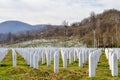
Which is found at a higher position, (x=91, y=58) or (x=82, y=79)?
(x=91, y=58)

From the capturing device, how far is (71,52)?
1096 inches

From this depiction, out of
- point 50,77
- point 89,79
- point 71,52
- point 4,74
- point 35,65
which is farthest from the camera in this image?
Result: point 71,52

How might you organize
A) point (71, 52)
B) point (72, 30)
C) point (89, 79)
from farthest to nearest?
point (72, 30)
point (71, 52)
point (89, 79)

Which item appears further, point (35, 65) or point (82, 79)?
point (35, 65)

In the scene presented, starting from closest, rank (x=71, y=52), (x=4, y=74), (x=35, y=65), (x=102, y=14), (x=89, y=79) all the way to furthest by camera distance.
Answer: (x=89, y=79) < (x=4, y=74) < (x=35, y=65) < (x=71, y=52) < (x=102, y=14)

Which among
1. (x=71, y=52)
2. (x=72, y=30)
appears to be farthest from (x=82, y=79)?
(x=72, y=30)

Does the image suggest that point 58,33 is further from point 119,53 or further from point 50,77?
point 50,77

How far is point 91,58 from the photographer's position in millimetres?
15086

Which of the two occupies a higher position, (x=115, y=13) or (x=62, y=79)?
(x=115, y=13)

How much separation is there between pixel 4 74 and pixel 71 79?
4.73m

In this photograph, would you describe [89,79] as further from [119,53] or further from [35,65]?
[119,53]

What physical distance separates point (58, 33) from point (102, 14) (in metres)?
27.8

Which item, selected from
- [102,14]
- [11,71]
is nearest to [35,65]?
[11,71]

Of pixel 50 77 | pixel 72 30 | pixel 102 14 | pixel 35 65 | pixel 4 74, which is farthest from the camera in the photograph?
pixel 102 14
